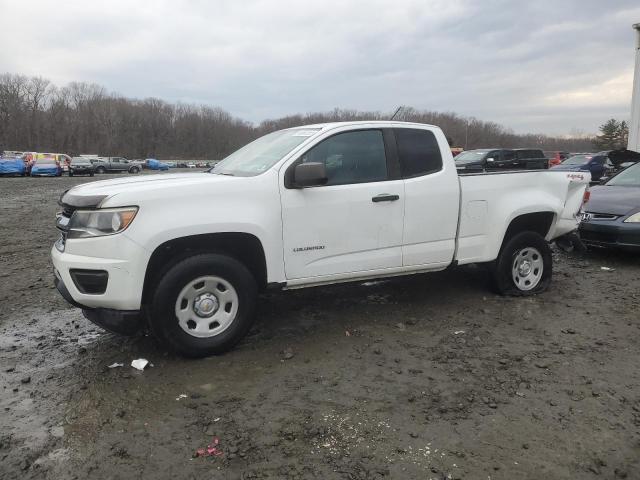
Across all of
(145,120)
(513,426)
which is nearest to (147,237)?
(513,426)

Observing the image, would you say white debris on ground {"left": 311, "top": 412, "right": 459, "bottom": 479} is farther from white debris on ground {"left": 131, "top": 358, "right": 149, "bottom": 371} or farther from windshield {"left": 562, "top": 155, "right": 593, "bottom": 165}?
windshield {"left": 562, "top": 155, "right": 593, "bottom": 165}

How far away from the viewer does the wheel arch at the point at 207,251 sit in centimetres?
391

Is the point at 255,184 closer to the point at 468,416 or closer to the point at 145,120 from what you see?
the point at 468,416

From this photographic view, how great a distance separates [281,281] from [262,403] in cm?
111

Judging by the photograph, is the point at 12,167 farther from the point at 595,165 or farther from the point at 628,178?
the point at 628,178

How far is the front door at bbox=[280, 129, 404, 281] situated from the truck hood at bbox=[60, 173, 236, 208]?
0.63 metres

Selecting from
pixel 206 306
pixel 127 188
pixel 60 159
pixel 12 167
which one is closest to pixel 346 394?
pixel 206 306

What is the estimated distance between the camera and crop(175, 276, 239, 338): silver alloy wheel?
3967mm

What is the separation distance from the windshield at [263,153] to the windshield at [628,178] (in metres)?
6.39

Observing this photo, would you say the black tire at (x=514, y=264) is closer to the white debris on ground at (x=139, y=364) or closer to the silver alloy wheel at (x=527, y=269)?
the silver alloy wheel at (x=527, y=269)

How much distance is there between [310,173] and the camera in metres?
4.02

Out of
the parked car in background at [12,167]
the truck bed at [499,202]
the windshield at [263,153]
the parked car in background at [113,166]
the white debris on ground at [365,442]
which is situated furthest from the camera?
the parked car in background at [113,166]

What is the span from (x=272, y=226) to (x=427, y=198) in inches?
63.7

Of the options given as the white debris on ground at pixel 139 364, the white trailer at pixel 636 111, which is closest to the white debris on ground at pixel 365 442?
the white debris on ground at pixel 139 364
